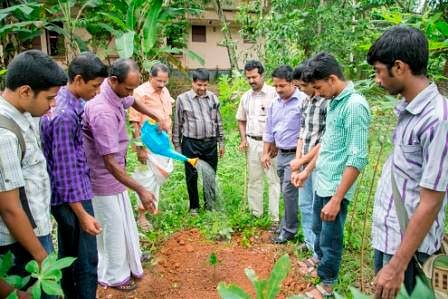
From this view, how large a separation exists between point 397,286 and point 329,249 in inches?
42.5

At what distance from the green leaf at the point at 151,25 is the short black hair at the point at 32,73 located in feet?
11.2

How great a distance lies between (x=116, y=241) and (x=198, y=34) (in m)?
15.7

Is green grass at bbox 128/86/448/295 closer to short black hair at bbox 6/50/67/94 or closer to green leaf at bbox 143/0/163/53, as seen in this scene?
green leaf at bbox 143/0/163/53

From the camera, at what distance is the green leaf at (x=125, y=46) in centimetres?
411

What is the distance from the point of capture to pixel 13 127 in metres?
1.61

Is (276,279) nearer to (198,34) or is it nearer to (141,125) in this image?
(141,125)

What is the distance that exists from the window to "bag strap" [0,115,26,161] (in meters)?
16.4

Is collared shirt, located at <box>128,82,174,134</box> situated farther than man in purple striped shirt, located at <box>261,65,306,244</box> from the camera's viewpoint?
Yes

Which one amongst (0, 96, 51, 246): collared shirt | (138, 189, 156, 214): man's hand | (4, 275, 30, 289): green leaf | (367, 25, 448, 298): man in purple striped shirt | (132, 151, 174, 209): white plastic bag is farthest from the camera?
(132, 151, 174, 209): white plastic bag

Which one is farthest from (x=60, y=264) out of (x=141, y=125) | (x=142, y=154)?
(x=141, y=125)

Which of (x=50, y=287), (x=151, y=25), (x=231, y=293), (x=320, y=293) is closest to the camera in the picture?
(x=231, y=293)

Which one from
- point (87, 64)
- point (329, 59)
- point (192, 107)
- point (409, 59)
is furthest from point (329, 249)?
point (192, 107)

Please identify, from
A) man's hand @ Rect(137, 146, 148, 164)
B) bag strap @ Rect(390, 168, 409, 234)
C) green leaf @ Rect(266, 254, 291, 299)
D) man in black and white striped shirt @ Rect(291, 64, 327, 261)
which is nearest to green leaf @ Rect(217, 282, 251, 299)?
green leaf @ Rect(266, 254, 291, 299)

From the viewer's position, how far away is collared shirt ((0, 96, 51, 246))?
1.56m
